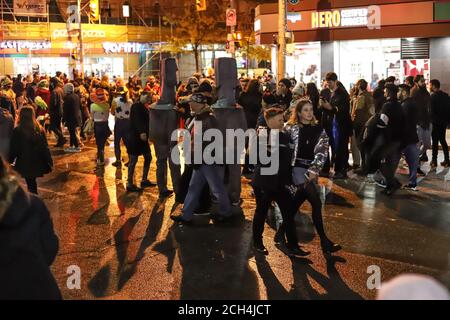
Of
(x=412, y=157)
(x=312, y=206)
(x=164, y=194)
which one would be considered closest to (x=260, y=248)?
(x=312, y=206)

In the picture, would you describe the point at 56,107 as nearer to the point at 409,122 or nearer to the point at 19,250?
the point at 409,122

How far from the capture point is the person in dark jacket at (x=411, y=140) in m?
9.48

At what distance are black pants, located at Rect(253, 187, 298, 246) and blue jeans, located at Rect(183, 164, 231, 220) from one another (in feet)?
3.58

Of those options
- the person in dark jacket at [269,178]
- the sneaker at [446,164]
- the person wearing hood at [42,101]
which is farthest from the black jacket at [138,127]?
the sneaker at [446,164]

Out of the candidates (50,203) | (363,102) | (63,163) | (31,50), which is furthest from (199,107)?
(31,50)

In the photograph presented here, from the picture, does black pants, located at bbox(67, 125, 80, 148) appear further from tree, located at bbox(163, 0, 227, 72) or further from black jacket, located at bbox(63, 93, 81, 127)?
tree, located at bbox(163, 0, 227, 72)

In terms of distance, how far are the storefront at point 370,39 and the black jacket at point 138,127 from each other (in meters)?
9.44

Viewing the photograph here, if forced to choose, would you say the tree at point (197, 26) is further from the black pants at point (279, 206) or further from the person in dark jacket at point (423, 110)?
the black pants at point (279, 206)

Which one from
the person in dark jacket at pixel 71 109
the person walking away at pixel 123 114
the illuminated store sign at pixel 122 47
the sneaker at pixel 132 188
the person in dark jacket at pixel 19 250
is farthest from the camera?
the illuminated store sign at pixel 122 47

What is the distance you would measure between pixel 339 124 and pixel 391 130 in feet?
5.47

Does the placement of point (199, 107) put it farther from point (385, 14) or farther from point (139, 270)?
point (385, 14)

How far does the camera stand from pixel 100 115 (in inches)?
499

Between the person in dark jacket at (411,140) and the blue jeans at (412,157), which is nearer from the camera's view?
the person in dark jacket at (411,140)

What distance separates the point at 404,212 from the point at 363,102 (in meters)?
3.39
